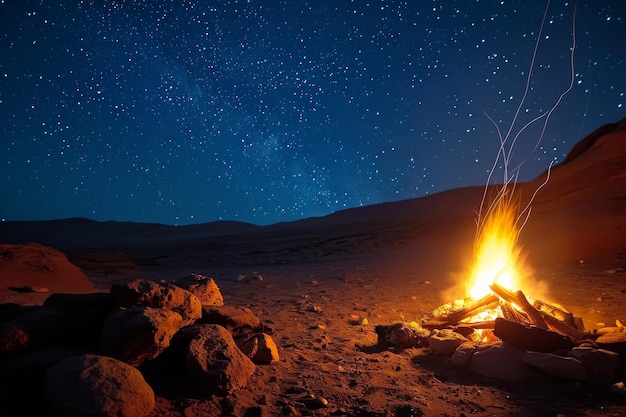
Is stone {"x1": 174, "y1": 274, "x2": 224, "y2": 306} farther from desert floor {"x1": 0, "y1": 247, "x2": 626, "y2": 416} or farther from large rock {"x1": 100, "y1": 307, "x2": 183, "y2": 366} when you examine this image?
large rock {"x1": 100, "y1": 307, "x2": 183, "y2": 366}

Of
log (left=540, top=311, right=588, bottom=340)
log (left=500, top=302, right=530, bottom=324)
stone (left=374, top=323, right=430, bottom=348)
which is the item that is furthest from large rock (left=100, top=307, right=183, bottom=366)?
log (left=540, top=311, right=588, bottom=340)

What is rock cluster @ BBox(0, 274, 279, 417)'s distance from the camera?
2695 mm

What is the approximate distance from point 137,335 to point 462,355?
3.57 meters

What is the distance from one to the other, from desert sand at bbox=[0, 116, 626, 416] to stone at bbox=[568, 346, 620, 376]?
8.9 inches

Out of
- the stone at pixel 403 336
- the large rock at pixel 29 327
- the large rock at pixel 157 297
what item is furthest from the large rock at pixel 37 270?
the stone at pixel 403 336

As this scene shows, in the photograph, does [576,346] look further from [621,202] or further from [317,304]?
[621,202]

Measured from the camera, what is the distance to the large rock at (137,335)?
320 cm

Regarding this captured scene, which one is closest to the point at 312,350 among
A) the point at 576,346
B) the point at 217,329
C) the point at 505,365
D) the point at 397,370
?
the point at 397,370

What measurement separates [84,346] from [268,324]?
3.04m

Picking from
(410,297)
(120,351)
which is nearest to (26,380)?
(120,351)

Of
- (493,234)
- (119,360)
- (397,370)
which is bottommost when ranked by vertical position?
(397,370)

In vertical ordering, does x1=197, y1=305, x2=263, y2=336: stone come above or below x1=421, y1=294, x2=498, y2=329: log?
above

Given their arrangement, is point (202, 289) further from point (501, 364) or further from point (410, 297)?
point (410, 297)

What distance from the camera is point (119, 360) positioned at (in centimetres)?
310
